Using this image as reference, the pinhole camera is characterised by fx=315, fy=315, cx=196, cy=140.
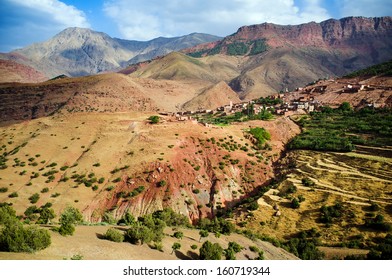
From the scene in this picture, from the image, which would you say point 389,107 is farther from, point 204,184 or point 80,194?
point 80,194

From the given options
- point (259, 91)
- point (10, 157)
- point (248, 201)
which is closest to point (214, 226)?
point (248, 201)

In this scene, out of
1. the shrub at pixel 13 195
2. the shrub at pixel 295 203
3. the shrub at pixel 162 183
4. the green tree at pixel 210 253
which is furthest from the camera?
the shrub at pixel 162 183

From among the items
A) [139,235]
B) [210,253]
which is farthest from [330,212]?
[139,235]

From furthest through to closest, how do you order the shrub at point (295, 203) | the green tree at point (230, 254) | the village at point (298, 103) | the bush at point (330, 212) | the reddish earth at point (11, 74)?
the reddish earth at point (11, 74)
the village at point (298, 103)
the shrub at point (295, 203)
the bush at point (330, 212)
the green tree at point (230, 254)

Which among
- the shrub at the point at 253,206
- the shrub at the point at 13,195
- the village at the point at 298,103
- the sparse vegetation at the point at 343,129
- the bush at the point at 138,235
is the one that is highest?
the village at the point at 298,103

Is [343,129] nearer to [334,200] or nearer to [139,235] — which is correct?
[334,200]

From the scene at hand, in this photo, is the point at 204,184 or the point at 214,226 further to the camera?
the point at 204,184

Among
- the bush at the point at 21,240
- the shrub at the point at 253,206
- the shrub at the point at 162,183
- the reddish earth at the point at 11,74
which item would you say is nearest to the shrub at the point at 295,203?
the shrub at the point at 253,206

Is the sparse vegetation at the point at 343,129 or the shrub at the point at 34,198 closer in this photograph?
the shrub at the point at 34,198

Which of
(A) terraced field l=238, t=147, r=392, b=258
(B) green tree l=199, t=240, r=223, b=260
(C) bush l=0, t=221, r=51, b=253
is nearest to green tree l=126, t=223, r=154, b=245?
(B) green tree l=199, t=240, r=223, b=260

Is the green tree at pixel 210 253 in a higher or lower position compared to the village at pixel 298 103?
lower

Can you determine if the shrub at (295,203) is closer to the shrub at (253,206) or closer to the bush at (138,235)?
the shrub at (253,206)
